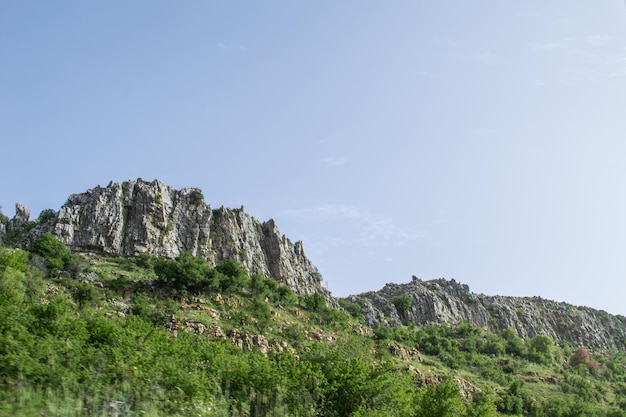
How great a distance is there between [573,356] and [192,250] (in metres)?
70.6

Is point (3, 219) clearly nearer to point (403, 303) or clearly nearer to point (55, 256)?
point (55, 256)

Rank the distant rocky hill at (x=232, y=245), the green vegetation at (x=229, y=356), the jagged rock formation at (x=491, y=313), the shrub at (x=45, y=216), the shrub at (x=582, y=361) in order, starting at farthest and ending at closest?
the jagged rock formation at (x=491, y=313) → the shrub at (x=582, y=361) → the shrub at (x=45, y=216) → the distant rocky hill at (x=232, y=245) → the green vegetation at (x=229, y=356)

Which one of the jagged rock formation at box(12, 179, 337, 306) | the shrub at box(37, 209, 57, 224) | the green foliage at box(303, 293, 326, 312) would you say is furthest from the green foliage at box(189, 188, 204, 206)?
the green foliage at box(303, 293, 326, 312)

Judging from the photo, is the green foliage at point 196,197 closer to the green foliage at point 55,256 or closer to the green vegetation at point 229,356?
the green vegetation at point 229,356

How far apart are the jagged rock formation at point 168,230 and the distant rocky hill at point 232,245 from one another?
131mm

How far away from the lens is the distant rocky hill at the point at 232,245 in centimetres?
6825

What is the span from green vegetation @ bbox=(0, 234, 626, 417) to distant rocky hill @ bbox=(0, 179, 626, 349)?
192 inches

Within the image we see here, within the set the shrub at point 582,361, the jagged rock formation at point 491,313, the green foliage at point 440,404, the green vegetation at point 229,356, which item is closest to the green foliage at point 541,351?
the green vegetation at point 229,356

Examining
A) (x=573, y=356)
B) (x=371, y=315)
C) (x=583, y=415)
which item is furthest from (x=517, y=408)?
(x=573, y=356)

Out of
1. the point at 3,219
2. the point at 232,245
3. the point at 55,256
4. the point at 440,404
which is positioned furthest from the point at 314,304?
the point at 3,219

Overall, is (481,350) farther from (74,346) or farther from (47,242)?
(74,346)

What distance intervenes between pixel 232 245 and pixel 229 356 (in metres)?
48.6

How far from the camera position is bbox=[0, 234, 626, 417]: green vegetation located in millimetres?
16422

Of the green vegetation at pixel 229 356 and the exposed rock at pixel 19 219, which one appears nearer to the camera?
the green vegetation at pixel 229 356
